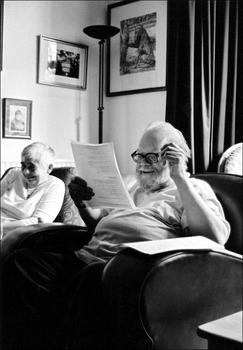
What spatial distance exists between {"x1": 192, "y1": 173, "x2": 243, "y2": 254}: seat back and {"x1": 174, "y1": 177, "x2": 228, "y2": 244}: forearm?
10 cm

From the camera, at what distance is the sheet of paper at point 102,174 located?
1585mm

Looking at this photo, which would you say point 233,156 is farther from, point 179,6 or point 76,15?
point 76,15

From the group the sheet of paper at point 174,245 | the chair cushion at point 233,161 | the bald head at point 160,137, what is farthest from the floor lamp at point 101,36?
the sheet of paper at point 174,245

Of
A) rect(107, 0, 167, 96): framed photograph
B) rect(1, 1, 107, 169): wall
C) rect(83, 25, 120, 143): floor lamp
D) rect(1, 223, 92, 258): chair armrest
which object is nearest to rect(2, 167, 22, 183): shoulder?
rect(1, 223, 92, 258): chair armrest

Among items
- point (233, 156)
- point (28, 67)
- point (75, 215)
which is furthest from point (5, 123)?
point (233, 156)

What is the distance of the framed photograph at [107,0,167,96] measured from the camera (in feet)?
12.0

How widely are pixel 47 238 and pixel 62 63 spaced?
230 centimetres

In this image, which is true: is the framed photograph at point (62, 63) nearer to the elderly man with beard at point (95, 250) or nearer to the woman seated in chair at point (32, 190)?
the woman seated in chair at point (32, 190)

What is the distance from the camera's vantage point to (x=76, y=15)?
3854mm

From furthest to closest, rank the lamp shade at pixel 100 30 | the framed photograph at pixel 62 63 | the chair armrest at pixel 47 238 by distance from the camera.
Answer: the framed photograph at pixel 62 63, the lamp shade at pixel 100 30, the chair armrest at pixel 47 238

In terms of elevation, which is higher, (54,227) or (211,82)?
(211,82)

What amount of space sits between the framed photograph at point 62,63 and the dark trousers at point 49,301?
87.1 inches

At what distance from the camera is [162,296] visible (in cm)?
130

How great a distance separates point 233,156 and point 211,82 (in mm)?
594
